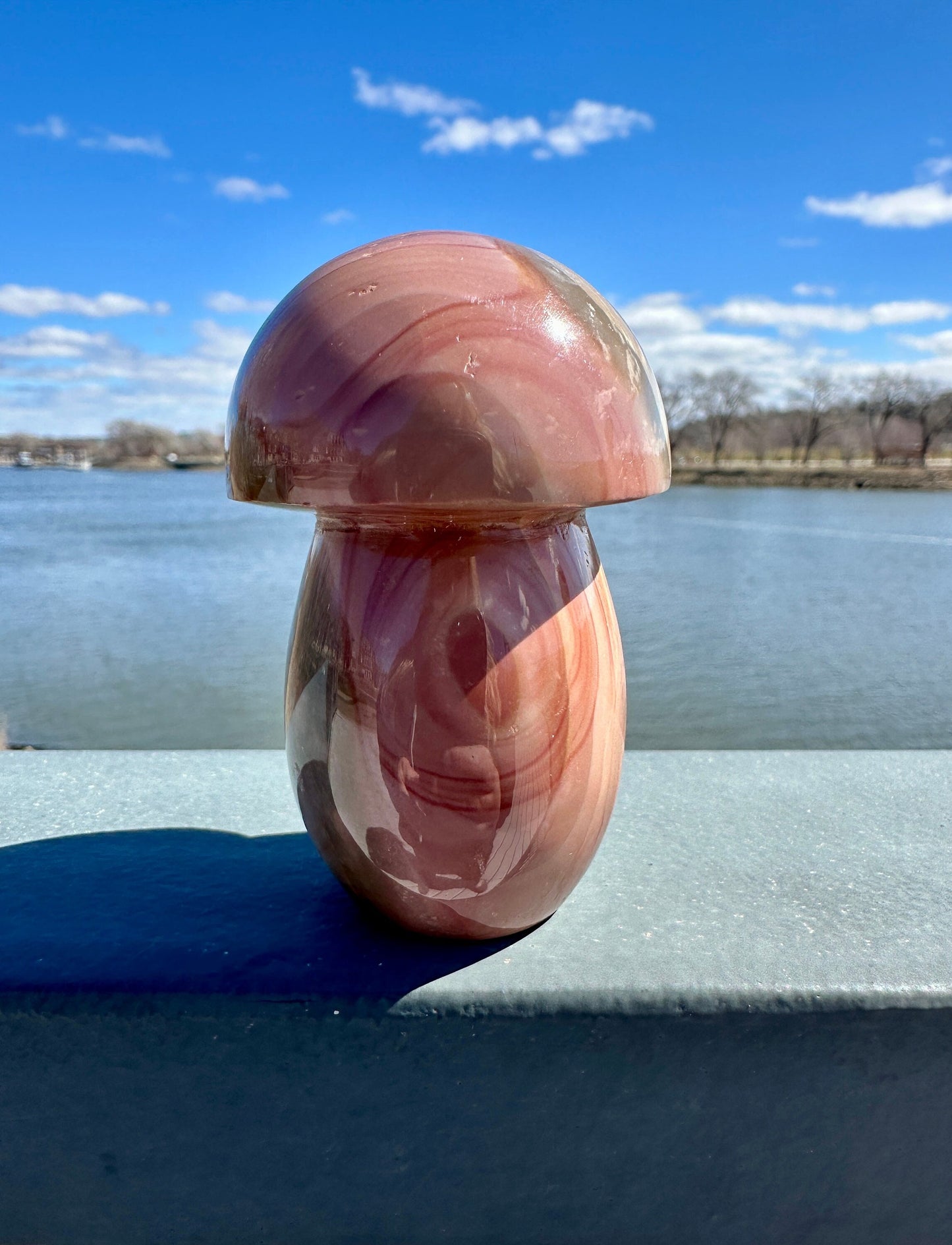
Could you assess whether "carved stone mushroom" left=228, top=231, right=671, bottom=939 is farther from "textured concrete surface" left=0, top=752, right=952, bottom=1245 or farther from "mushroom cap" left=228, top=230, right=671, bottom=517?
"textured concrete surface" left=0, top=752, right=952, bottom=1245

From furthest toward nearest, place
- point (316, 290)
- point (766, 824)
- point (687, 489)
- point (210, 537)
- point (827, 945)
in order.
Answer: point (687, 489) < point (210, 537) < point (766, 824) < point (827, 945) < point (316, 290)

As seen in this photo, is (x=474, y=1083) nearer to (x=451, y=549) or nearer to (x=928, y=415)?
(x=451, y=549)

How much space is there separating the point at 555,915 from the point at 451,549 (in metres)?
0.67

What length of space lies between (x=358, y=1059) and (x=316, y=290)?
1071mm

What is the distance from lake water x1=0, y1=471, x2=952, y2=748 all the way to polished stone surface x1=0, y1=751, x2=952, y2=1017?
395 cm

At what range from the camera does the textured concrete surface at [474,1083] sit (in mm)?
1258

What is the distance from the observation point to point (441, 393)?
3.61 ft

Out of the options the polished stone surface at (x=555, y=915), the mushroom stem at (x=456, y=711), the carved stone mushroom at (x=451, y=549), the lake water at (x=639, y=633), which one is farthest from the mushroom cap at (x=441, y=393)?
the lake water at (x=639, y=633)

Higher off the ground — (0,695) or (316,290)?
(316,290)

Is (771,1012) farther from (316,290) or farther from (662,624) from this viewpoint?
(662,624)

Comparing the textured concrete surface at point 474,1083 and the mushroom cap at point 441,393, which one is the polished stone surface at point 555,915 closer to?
the textured concrete surface at point 474,1083

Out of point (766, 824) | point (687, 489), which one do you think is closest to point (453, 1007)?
point (766, 824)

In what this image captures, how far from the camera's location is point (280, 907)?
4.95 feet

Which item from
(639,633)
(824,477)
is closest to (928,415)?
(824,477)
